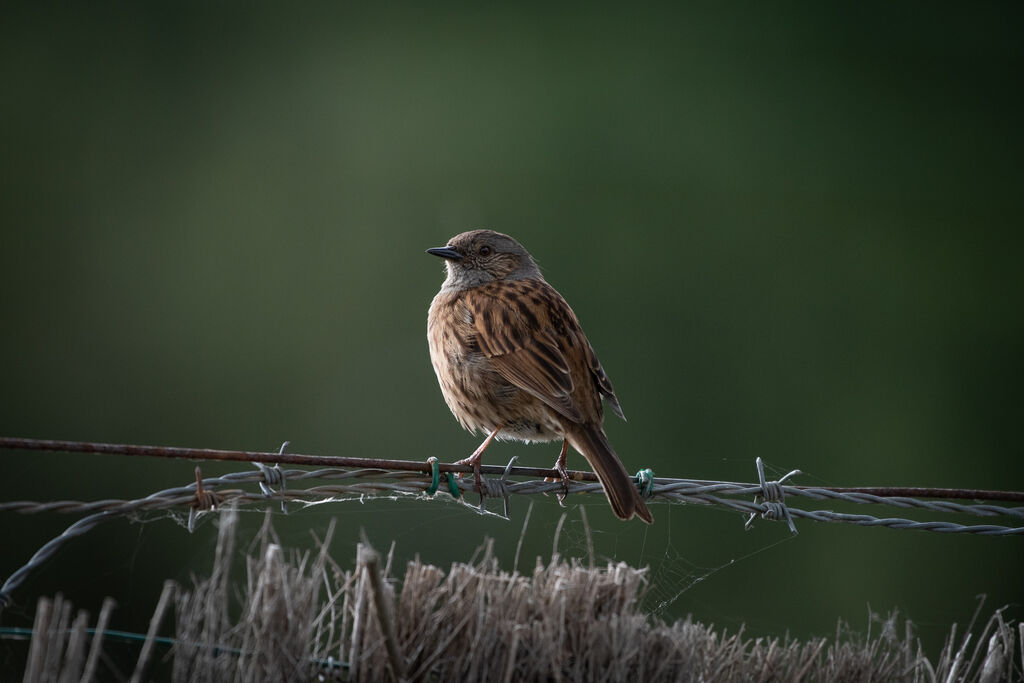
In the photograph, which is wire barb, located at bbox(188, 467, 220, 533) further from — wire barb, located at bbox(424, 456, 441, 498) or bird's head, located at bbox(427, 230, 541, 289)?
bird's head, located at bbox(427, 230, 541, 289)

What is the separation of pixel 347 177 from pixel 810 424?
11.1 meters

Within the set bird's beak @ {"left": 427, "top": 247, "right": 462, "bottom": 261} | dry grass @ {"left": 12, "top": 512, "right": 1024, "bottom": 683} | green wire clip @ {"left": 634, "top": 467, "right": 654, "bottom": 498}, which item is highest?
bird's beak @ {"left": 427, "top": 247, "right": 462, "bottom": 261}

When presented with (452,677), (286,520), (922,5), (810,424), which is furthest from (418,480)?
(922,5)

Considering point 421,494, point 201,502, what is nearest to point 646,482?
point 421,494

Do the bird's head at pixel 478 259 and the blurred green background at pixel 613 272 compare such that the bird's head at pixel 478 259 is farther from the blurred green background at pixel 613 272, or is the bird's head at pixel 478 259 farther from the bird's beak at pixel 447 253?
the blurred green background at pixel 613 272

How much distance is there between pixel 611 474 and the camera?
14.9 feet

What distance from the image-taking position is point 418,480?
12.8 ft

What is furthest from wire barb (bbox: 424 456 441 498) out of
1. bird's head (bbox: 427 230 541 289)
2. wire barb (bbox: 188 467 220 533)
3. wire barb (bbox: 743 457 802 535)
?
bird's head (bbox: 427 230 541 289)

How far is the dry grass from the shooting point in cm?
314

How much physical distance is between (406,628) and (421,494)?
686mm

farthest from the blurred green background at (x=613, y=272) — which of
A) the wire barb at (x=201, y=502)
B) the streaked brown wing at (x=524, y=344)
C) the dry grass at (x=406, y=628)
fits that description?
the dry grass at (x=406, y=628)

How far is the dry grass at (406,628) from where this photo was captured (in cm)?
314

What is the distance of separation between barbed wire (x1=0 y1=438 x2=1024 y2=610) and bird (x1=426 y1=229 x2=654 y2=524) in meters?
0.56

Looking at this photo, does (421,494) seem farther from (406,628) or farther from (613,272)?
(613,272)
